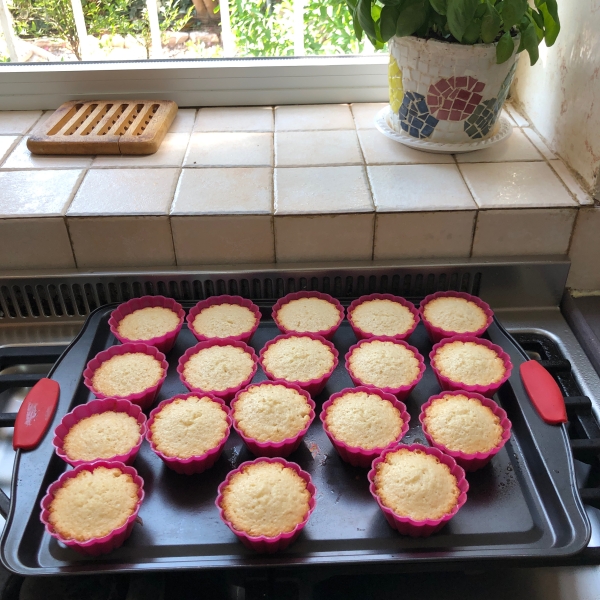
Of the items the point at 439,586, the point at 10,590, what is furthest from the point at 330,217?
the point at 10,590

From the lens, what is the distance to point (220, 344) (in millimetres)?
998

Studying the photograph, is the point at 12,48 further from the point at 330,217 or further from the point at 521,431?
the point at 521,431

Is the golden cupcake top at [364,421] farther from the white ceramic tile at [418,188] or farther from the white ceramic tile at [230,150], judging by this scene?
the white ceramic tile at [230,150]

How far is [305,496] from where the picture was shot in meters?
0.78

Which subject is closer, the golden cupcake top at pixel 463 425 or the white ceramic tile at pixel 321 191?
the golden cupcake top at pixel 463 425

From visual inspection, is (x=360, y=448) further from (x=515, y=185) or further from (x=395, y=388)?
(x=515, y=185)

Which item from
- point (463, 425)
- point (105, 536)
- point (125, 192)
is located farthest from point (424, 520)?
point (125, 192)

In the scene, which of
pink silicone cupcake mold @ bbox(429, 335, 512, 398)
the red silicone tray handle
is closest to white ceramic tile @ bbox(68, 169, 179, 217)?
pink silicone cupcake mold @ bbox(429, 335, 512, 398)

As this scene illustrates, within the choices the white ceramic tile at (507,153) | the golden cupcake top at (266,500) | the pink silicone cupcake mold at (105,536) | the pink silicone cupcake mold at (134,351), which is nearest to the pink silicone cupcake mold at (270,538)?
the golden cupcake top at (266,500)

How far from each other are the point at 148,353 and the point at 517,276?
0.65m

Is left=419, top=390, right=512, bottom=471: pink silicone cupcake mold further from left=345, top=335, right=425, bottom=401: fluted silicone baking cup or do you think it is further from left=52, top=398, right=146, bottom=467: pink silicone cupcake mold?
left=52, top=398, right=146, bottom=467: pink silicone cupcake mold

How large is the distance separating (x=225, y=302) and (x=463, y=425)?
0.46 metres

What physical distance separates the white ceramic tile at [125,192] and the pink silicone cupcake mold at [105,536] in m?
0.43

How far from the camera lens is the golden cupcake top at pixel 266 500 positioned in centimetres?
73
